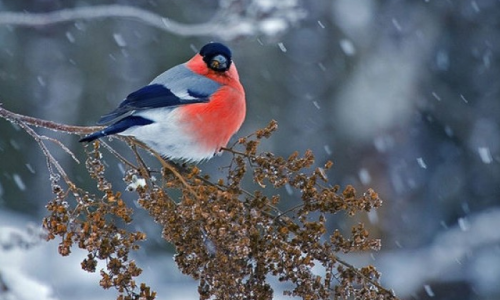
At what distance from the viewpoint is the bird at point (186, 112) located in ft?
7.24

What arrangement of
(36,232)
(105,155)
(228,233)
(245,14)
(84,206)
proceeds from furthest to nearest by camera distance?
(105,155) < (245,14) < (36,232) < (84,206) < (228,233)

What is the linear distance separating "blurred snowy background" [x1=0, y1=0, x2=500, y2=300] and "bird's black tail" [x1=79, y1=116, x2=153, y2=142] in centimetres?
556

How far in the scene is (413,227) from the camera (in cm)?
839

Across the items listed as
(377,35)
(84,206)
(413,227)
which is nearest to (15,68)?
(377,35)

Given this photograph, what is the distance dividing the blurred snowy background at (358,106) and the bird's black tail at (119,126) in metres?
5.56

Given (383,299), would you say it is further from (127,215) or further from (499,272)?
(499,272)

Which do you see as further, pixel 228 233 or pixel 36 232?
pixel 36 232

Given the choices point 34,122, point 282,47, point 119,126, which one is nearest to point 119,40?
point 282,47

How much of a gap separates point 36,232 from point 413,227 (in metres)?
6.38

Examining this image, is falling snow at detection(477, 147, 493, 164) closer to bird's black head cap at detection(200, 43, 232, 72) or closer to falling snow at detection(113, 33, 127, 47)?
falling snow at detection(113, 33, 127, 47)

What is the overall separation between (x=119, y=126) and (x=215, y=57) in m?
0.57

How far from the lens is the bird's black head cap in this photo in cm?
251

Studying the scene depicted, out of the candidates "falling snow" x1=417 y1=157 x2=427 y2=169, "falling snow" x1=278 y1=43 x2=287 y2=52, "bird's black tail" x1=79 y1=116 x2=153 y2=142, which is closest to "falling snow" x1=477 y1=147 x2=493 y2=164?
"falling snow" x1=417 y1=157 x2=427 y2=169

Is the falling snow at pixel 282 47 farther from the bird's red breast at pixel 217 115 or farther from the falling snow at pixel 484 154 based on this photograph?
the bird's red breast at pixel 217 115
